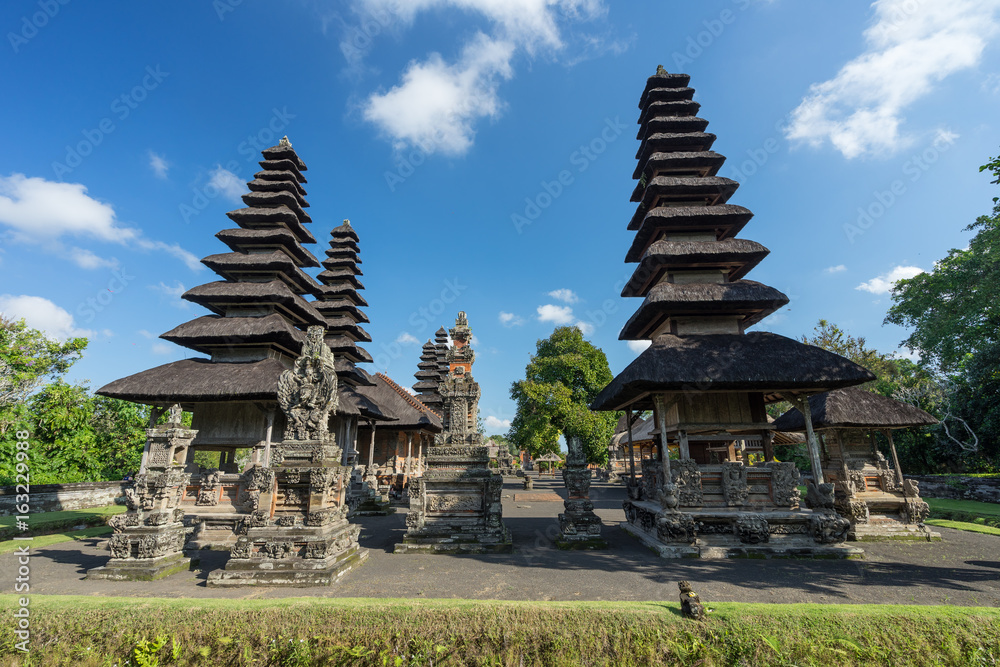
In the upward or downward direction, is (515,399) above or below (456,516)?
above

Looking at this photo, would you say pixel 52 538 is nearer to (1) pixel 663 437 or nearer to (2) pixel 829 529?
(1) pixel 663 437

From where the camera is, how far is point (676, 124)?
1509 cm

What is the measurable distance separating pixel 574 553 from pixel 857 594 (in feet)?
17.9

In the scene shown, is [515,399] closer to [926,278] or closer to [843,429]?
[843,429]

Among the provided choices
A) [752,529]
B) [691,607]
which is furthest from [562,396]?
[691,607]

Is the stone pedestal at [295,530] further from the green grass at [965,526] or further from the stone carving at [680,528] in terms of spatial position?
the green grass at [965,526]

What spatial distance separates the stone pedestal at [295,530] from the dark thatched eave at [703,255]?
10990 mm

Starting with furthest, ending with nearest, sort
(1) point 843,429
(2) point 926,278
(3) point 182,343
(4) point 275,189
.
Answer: (2) point 926,278 → (4) point 275,189 → (3) point 182,343 → (1) point 843,429

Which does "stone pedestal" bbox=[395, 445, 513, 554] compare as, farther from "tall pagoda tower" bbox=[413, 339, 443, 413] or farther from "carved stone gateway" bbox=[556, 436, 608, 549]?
"tall pagoda tower" bbox=[413, 339, 443, 413]

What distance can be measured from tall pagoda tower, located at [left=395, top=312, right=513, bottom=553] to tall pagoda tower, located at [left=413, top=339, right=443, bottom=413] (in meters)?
24.2

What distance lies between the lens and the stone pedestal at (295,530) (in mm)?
7441

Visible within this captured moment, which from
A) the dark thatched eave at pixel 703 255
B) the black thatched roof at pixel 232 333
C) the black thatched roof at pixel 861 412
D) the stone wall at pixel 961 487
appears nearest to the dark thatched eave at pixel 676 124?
the dark thatched eave at pixel 703 255

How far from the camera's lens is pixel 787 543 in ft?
31.6

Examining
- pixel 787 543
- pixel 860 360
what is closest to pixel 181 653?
pixel 787 543
